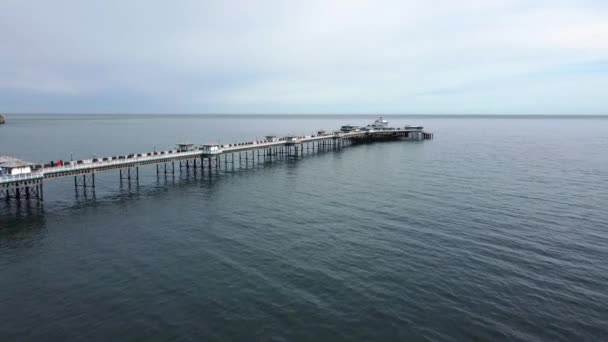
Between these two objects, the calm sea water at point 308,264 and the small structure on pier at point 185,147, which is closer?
the calm sea water at point 308,264

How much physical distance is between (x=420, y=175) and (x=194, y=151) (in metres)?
48.2

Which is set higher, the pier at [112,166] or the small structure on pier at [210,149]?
the small structure on pier at [210,149]

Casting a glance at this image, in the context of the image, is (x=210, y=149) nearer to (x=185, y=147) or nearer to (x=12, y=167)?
(x=185, y=147)

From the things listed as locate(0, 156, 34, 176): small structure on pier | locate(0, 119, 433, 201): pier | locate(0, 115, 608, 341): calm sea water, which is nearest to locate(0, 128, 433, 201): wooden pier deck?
locate(0, 119, 433, 201): pier

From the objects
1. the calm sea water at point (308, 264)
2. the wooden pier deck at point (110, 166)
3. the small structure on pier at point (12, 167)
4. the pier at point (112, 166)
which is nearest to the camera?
the calm sea water at point (308, 264)

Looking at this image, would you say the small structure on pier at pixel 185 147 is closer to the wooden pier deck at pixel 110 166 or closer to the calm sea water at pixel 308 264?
the wooden pier deck at pixel 110 166

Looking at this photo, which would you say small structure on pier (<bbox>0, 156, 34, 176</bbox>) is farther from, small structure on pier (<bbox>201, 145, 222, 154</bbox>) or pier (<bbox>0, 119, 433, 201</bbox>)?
small structure on pier (<bbox>201, 145, 222, 154</bbox>)

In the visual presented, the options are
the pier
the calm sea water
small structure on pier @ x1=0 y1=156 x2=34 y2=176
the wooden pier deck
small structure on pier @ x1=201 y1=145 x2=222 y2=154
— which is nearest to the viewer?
the calm sea water

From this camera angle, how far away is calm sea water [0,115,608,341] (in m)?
24.8

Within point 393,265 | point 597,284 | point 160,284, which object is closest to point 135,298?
point 160,284

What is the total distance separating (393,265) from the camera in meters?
33.8

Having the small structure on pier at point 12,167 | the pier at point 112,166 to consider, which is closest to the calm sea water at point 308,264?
the pier at point 112,166

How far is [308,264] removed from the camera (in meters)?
34.0

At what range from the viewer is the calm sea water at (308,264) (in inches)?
978
